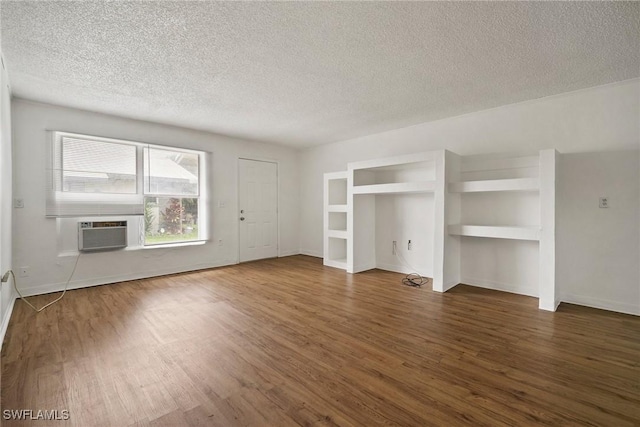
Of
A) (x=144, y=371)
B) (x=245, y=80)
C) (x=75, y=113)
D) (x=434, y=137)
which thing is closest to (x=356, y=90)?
(x=245, y=80)

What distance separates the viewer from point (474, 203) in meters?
4.20

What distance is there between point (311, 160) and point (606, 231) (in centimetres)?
518

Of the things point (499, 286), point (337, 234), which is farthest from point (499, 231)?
point (337, 234)

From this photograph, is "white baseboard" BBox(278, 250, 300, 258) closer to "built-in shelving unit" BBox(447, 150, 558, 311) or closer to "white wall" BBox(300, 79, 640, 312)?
"white wall" BBox(300, 79, 640, 312)

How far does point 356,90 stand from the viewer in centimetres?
346

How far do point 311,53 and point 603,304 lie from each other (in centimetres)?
421

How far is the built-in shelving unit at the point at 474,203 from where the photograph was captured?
3.23 m

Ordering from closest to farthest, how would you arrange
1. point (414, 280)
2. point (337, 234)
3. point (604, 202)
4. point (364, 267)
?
point (604, 202), point (414, 280), point (364, 267), point (337, 234)

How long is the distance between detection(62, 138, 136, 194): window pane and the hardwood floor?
158 centimetres

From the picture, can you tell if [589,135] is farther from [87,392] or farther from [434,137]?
[87,392]

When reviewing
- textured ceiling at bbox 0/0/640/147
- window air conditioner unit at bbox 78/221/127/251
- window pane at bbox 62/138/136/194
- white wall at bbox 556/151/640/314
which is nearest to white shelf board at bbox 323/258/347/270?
textured ceiling at bbox 0/0/640/147

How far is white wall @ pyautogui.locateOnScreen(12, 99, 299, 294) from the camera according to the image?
3732 millimetres

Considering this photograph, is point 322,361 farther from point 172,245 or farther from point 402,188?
point 172,245

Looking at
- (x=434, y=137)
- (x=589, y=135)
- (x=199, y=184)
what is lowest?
(x=199, y=184)
